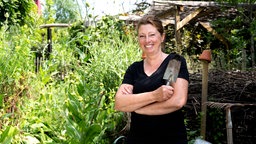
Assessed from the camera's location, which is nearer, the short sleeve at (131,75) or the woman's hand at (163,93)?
the woman's hand at (163,93)

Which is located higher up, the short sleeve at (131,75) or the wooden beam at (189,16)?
the wooden beam at (189,16)

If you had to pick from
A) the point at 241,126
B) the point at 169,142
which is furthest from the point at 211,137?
the point at 169,142

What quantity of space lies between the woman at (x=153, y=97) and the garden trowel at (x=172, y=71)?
35mm

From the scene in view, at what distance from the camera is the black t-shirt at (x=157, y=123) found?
1665 millimetres

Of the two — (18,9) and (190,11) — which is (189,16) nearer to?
(190,11)

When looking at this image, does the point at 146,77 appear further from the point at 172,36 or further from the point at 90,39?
the point at 172,36

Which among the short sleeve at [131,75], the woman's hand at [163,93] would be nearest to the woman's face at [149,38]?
the short sleeve at [131,75]

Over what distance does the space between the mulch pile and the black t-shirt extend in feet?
5.10

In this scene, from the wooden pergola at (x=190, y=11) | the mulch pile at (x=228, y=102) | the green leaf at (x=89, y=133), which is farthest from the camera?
the wooden pergola at (x=190, y=11)

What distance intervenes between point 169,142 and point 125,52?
2.16 metres

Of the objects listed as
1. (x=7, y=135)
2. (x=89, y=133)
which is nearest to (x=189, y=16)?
(x=89, y=133)

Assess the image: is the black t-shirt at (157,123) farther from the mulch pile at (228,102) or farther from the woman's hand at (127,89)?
the mulch pile at (228,102)

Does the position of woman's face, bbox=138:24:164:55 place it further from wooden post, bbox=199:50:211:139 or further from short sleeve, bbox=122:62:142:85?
wooden post, bbox=199:50:211:139

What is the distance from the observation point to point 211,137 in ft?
11.5
